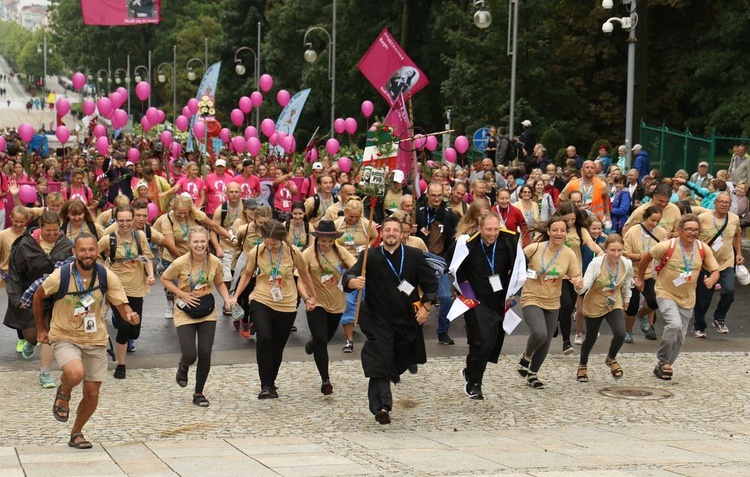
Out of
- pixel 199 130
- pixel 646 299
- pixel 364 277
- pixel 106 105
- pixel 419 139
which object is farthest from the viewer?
pixel 106 105

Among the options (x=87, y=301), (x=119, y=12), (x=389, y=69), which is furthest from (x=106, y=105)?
(x=87, y=301)

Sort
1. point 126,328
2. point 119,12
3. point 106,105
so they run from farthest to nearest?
point 119,12 → point 106,105 → point 126,328

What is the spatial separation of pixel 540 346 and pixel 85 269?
14.1 feet

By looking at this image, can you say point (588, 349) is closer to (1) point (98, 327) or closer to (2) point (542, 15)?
(1) point (98, 327)

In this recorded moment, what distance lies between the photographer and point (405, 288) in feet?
33.5

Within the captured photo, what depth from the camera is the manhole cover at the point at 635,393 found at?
1126cm

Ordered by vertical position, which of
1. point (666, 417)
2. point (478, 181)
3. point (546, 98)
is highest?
point (546, 98)

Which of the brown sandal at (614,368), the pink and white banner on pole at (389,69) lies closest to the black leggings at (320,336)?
the brown sandal at (614,368)

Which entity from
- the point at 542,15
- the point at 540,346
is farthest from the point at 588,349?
the point at 542,15

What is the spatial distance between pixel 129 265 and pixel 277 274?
2.03 m

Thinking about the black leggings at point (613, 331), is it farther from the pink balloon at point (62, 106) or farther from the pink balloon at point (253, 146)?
the pink balloon at point (62, 106)

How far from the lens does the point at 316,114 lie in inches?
2270

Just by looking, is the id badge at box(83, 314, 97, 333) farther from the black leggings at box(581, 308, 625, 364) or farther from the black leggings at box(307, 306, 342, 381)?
the black leggings at box(581, 308, 625, 364)

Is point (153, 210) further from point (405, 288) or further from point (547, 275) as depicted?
point (405, 288)
